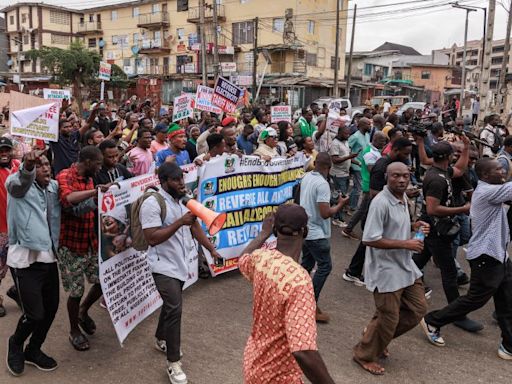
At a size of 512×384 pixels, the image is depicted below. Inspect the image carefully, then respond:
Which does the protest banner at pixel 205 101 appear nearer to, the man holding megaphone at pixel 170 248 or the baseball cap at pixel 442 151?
the baseball cap at pixel 442 151

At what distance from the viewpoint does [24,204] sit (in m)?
3.73

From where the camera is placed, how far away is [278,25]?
41.7 metres

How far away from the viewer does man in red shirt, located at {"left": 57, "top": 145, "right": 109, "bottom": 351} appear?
4035 millimetres

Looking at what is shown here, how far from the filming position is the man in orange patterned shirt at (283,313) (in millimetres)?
2043

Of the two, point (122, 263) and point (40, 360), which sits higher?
point (122, 263)

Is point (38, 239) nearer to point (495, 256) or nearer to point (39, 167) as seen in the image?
point (39, 167)

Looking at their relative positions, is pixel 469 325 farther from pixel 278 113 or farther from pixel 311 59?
pixel 311 59

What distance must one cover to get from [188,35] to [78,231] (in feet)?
159

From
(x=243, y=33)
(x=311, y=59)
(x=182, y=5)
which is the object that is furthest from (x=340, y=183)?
(x=182, y=5)

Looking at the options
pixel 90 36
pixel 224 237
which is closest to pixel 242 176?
pixel 224 237

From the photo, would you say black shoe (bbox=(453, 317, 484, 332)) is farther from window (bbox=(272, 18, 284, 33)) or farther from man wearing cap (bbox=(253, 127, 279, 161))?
window (bbox=(272, 18, 284, 33))

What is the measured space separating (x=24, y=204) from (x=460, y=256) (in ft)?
19.8

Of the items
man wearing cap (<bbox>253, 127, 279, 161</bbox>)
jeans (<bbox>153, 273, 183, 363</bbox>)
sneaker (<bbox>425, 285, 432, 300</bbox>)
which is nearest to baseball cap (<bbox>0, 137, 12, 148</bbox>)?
jeans (<bbox>153, 273, 183, 363</bbox>)

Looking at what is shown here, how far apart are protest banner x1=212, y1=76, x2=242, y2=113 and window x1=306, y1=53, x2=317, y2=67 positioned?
33877 mm
